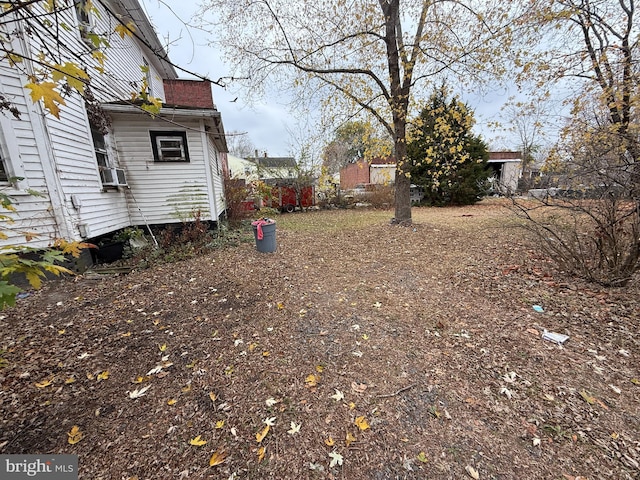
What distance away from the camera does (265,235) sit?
20.1ft

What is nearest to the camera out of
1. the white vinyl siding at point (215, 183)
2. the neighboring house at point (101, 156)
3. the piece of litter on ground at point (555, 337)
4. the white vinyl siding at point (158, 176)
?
the piece of litter on ground at point (555, 337)

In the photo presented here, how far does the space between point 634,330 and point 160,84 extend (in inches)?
616

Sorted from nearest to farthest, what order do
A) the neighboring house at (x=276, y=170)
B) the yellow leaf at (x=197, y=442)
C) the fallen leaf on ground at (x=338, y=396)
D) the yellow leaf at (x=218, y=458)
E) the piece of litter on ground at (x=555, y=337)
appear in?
the yellow leaf at (x=218, y=458)
the yellow leaf at (x=197, y=442)
the fallen leaf on ground at (x=338, y=396)
the piece of litter on ground at (x=555, y=337)
the neighboring house at (x=276, y=170)

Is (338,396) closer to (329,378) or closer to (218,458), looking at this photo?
(329,378)

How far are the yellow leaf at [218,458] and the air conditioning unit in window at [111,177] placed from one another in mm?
6561

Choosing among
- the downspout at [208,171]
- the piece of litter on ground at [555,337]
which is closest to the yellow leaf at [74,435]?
the piece of litter on ground at [555,337]

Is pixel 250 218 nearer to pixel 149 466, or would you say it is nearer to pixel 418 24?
pixel 418 24

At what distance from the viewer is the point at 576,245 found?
4191mm

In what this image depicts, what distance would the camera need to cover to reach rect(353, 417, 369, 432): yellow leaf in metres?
1.97

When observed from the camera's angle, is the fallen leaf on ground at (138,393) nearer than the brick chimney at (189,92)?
Yes

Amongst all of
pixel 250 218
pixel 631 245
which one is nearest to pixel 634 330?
pixel 631 245

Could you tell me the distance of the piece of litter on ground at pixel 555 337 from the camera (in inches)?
112

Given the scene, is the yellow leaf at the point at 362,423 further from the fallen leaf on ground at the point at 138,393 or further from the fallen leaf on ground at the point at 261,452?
the fallen leaf on ground at the point at 138,393

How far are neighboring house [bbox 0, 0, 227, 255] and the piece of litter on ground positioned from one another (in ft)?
15.6
